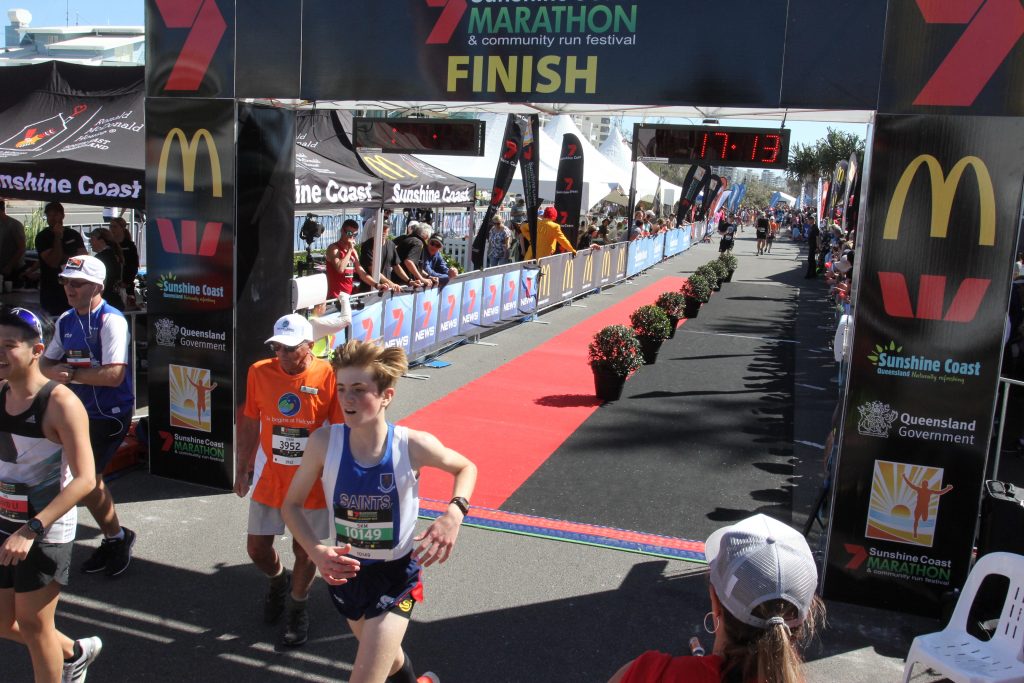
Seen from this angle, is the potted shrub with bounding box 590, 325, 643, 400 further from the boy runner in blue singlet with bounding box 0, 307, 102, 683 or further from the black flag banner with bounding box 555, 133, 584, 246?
the black flag banner with bounding box 555, 133, 584, 246

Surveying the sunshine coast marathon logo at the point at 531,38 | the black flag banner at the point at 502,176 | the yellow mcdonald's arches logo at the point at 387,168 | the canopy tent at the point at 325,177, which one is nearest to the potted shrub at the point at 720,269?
the black flag banner at the point at 502,176

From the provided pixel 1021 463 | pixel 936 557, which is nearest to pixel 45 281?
pixel 936 557

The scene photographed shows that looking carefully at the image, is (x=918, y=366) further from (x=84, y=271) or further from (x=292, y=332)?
(x=84, y=271)

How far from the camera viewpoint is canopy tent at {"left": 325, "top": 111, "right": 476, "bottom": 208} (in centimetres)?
1277

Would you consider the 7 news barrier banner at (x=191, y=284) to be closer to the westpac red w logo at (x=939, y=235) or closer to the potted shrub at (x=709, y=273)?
the westpac red w logo at (x=939, y=235)

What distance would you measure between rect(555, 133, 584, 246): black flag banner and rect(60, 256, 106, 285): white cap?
53.4 ft

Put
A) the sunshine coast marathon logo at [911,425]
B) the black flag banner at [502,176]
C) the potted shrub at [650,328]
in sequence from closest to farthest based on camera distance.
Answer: the sunshine coast marathon logo at [911,425] < the potted shrub at [650,328] < the black flag banner at [502,176]

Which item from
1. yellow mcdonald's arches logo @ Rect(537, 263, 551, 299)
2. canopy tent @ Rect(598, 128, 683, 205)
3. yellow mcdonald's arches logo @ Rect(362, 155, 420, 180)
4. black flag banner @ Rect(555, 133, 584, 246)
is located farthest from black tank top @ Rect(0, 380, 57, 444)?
canopy tent @ Rect(598, 128, 683, 205)

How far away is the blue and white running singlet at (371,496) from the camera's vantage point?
3623 millimetres

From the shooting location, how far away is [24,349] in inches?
145

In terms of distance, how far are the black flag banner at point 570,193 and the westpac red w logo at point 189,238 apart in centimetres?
1455

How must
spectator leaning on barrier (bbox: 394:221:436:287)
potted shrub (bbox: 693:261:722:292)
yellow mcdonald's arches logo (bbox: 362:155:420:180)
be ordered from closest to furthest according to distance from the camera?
spectator leaning on barrier (bbox: 394:221:436:287) → yellow mcdonald's arches logo (bbox: 362:155:420:180) → potted shrub (bbox: 693:261:722:292)

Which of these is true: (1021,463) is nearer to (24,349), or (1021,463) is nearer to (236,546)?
(236,546)

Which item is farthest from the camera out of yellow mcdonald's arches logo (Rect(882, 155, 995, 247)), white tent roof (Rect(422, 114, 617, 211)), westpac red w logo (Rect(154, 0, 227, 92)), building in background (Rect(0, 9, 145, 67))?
building in background (Rect(0, 9, 145, 67))
